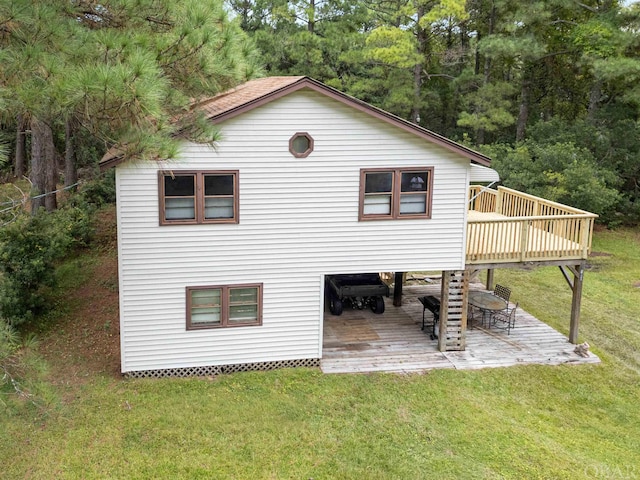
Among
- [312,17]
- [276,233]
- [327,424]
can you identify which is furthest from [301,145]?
[312,17]

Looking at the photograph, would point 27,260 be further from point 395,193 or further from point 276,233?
point 395,193

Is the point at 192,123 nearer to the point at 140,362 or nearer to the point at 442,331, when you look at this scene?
the point at 140,362

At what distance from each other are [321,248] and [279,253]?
0.88m

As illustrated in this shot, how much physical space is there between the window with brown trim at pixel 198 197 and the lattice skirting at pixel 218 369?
2997 millimetres

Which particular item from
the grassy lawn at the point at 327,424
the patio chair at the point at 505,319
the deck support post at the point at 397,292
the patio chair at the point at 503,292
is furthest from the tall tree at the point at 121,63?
the patio chair at the point at 503,292

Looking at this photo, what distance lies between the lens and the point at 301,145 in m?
11.3

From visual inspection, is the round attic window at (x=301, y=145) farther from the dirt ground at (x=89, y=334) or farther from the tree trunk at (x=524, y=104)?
the tree trunk at (x=524, y=104)

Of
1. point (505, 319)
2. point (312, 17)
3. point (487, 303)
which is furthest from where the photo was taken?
point (312, 17)

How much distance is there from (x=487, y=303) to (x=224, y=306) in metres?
6.91

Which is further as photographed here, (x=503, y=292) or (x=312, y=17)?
(x=312, y=17)

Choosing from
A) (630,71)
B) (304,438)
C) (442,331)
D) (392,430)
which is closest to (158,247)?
(304,438)

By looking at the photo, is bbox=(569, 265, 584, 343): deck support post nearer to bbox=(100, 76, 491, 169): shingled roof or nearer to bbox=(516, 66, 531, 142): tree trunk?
bbox=(100, 76, 491, 169): shingled roof

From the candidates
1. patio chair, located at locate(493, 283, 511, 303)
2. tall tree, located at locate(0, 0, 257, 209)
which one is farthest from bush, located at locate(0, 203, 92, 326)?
patio chair, located at locate(493, 283, 511, 303)

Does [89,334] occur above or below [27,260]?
below
